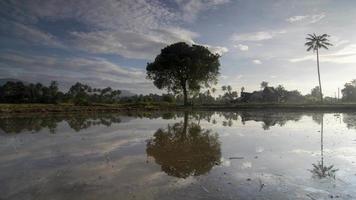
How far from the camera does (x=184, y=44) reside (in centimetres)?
6569

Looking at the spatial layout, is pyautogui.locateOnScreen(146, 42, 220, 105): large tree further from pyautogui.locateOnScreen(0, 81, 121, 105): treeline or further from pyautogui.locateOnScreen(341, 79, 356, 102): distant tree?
pyautogui.locateOnScreen(341, 79, 356, 102): distant tree

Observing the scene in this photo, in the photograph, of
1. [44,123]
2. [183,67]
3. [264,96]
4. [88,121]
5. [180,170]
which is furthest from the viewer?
[264,96]

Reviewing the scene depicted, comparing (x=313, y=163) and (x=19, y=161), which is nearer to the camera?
(x=313, y=163)

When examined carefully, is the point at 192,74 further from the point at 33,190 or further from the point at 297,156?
the point at 33,190

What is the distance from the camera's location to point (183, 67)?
64.4 m

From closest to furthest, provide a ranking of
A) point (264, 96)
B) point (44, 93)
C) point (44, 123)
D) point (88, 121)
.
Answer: point (44, 123) < point (88, 121) < point (44, 93) < point (264, 96)

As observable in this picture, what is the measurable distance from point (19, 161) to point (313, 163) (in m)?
10.6

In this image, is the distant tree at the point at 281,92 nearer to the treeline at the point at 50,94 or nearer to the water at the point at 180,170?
the treeline at the point at 50,94

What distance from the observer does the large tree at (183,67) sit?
6322cm

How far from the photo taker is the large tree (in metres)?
63.2

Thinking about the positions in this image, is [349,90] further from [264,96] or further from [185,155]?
[185,155]

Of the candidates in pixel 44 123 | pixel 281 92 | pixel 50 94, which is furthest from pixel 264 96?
pixel 44 123

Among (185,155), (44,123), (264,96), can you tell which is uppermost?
(264,96)

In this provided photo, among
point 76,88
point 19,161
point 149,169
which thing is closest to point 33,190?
point 149,169
